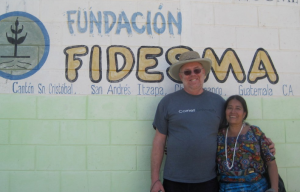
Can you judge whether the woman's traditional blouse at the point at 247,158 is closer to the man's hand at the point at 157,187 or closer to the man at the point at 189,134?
the man at the point at 189,134

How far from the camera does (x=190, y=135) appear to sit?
2.48 metres

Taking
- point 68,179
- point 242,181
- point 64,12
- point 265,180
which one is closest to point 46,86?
point 64,12

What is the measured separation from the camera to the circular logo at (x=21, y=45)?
2887 mm

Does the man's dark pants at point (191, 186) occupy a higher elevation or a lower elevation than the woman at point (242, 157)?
lower

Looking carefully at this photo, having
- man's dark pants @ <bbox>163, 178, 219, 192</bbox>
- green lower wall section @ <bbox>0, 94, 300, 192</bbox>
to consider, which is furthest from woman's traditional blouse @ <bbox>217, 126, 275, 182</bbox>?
green lower wall section @ <bbox>0, 94, 300, 192</bbox>

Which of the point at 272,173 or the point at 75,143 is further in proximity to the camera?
the point at 75,143

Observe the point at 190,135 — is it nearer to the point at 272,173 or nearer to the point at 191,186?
the point at 191,186

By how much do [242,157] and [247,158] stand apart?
0.05m

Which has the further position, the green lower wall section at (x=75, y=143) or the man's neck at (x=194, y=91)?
the green lower wall section at (x=75, y=143)

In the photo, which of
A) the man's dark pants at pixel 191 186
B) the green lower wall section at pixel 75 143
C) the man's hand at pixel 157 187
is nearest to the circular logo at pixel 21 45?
the green lower wall section at pixel 75 143

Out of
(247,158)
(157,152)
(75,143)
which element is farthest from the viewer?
(75,143)

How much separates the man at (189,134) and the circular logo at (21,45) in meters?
1.46

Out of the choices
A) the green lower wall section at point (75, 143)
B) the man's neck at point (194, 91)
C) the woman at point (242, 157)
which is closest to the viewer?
the woman at point (242, 157)

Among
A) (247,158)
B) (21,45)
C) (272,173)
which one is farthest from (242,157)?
(21,45)
